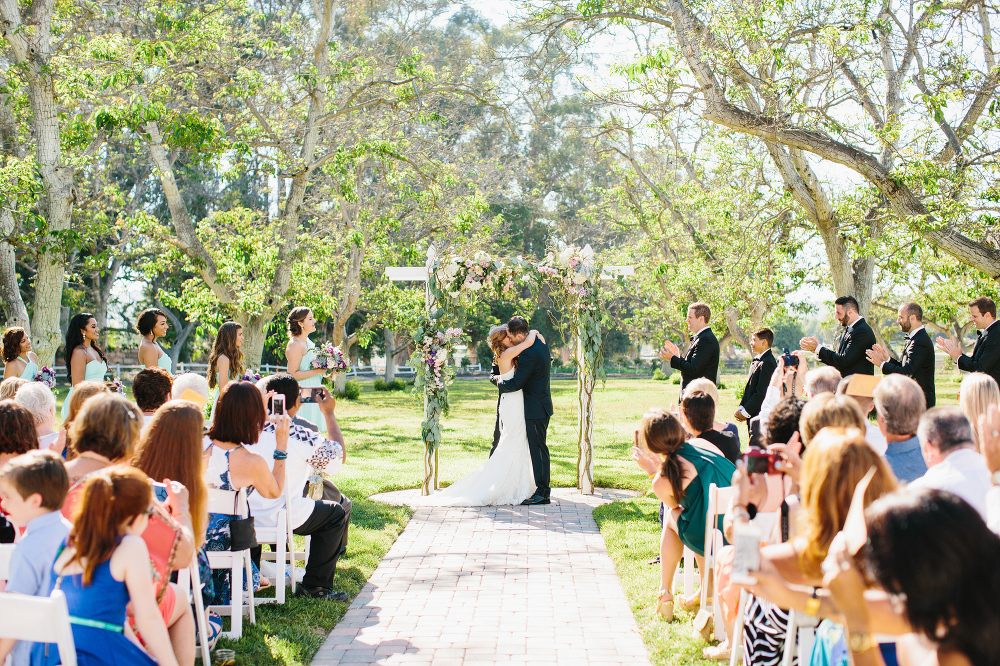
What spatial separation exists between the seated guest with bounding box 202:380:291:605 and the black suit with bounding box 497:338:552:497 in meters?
4.35

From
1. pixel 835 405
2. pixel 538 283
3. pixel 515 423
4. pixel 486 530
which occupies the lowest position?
pixel 486 530

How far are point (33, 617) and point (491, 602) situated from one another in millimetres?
3344

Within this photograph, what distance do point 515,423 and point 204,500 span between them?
5.36 meters

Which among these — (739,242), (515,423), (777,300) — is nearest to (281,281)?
(515,423)

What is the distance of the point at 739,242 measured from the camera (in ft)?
49.2

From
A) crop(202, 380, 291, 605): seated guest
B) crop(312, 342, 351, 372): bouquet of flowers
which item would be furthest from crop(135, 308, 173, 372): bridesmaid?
crop(202, 380, 291, 605): seated guest

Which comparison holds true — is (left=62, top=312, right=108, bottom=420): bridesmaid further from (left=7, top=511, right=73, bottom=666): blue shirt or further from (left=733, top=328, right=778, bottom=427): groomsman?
(left=733, top=328, right=778, bottom=427): groomsman

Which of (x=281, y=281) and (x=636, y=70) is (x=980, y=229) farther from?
(x=281, y=281)

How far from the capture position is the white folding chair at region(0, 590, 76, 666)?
2.30 metres

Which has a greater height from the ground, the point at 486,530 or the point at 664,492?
the point at 664,492

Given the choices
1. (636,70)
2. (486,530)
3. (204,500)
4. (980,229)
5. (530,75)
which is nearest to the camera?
(204,500)

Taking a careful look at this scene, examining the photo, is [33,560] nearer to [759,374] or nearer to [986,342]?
[759,374]

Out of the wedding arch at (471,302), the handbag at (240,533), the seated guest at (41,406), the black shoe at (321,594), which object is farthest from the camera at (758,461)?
the wedding arch at (471,302)

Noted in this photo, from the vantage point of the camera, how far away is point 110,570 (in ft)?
8.95
